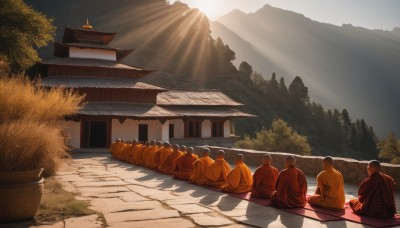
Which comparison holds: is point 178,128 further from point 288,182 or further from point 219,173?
point 288,182

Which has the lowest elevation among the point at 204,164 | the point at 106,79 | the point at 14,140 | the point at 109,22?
→ the point at 204,164

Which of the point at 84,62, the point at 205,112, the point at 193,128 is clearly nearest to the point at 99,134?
the point at 84,62

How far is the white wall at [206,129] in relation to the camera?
104 feet

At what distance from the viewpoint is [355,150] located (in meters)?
75.3

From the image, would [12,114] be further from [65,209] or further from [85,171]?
[65,209]

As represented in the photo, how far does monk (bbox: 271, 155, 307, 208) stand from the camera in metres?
6.68

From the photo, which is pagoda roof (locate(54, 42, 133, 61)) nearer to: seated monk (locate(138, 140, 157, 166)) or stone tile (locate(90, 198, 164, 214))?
seated monk (locate(138, 140, 157, 166))

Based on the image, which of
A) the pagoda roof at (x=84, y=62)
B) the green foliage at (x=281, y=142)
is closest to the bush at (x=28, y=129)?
the pagoda roof at (x=84, y=62)

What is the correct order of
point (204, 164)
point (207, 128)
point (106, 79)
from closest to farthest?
point (204, 164) → point (106, 79) → point (207, 128)

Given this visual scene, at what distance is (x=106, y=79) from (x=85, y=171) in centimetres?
1545

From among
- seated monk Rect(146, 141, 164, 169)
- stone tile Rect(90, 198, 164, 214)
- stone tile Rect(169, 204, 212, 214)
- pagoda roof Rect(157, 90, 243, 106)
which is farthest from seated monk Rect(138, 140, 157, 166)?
pagoda roof Rect(157, 90, 243, 106)

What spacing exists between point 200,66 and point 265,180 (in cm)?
8589

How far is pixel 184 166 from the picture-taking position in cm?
1080

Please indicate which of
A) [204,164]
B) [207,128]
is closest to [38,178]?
[204,164]
